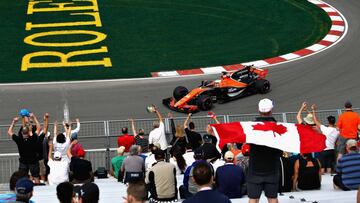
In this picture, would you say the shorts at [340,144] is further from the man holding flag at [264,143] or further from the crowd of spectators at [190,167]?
the man holding flag at [264,143]

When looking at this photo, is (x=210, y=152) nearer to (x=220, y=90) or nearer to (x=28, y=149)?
(x=28, y=149)

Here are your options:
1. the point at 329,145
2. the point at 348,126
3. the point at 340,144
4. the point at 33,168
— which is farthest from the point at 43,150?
the point at 348,126

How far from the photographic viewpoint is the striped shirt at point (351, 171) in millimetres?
11547

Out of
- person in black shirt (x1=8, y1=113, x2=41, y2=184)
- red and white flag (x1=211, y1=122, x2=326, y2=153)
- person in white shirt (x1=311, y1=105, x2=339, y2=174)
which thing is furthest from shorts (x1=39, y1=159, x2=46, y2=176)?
red and white flag (x1=211, y1=122, x2=326, y2=153)

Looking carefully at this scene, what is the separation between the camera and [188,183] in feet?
37.0

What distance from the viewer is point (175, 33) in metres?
28.9

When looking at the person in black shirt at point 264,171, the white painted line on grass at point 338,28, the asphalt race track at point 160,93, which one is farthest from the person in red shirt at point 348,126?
the white painted line on grass at point 338,28

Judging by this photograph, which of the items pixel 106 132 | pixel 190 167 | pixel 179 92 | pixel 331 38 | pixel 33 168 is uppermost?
pixel 331 38

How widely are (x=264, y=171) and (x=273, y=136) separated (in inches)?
17.1

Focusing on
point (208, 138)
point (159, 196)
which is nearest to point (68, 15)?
point (208, 138)

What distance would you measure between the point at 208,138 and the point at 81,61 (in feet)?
39.1

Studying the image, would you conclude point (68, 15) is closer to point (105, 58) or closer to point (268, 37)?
point (105, 58)

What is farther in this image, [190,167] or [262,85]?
[262,85]

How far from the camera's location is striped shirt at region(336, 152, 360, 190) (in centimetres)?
1155
